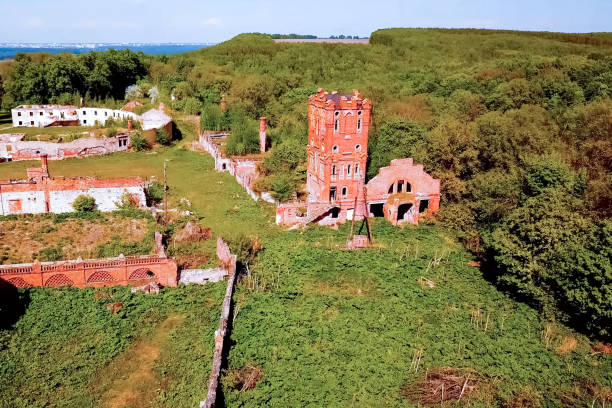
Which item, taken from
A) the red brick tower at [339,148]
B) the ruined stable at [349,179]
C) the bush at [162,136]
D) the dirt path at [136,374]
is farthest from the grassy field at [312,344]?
the bush at [162,136]

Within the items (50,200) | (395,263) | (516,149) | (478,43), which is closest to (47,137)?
(50,200)

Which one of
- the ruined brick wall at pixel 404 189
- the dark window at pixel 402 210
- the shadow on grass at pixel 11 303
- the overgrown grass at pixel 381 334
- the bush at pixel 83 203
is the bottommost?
the overgrown grass at pixel 381 334

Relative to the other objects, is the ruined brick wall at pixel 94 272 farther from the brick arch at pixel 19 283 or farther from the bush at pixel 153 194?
the bush at pixel 153 194

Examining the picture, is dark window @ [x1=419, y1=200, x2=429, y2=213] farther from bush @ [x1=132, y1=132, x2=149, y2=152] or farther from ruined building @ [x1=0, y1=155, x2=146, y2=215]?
bush @ [x1=132, y1=132, x2=149, y2=152]

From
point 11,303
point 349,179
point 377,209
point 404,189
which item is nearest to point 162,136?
point 349,179

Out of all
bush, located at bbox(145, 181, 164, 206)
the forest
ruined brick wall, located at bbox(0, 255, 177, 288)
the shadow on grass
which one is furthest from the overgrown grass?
bush, located at bbox(145, 181, 164, 206)
